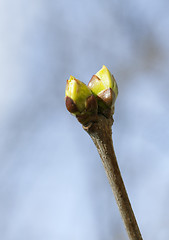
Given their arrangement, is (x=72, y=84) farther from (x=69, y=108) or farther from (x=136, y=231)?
(x=136, y=231)

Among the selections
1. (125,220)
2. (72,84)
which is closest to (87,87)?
(72,84)

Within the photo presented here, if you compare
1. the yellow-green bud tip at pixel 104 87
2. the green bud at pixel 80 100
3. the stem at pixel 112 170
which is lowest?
the stem at pixel 112 170

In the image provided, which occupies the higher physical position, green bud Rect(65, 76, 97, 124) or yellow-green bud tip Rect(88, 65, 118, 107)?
yellow-green bud tip Rect(88, 65, 118, 107)

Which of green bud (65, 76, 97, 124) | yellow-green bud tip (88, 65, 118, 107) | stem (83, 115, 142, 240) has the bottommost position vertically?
stem (83, 115, 142, 240)

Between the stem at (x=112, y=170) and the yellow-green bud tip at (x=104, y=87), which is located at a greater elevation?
the yellow-green bud tip at (x=104, y=87)

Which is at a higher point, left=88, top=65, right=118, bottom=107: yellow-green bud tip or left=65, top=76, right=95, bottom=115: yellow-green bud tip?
left=88, top=65, right=118, bottom=107: yellow-green bud tip
